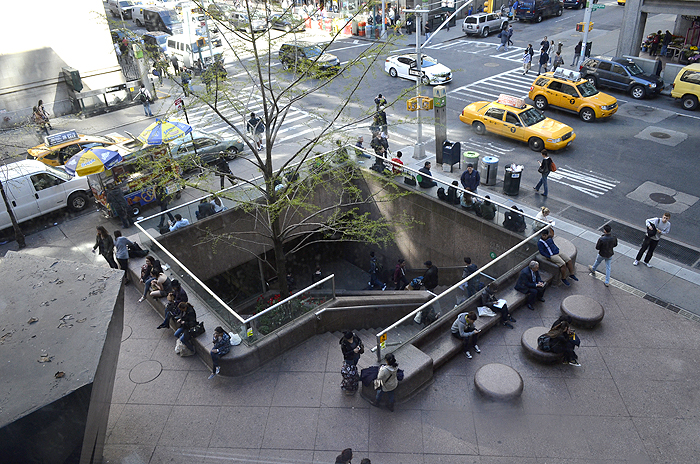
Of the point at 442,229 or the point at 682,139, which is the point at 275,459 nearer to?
the point at 442,229

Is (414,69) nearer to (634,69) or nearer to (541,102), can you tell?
(541,102)

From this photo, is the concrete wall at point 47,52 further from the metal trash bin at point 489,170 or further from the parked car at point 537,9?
the parked car at point 537,9

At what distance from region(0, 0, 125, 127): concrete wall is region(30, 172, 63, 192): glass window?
10823mm

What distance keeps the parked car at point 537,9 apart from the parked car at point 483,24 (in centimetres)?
303

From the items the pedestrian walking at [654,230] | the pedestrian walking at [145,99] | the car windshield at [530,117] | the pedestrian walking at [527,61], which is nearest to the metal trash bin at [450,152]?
the car windshield at [530,117]

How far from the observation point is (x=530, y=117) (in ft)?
72.7

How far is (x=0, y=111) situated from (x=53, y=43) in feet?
14.9

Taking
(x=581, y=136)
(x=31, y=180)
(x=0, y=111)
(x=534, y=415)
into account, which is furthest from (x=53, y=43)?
(x=534, y=415)

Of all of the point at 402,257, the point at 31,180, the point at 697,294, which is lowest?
the point at 402,257

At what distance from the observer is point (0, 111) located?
26625 mm

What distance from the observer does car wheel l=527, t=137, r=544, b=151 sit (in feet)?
69.9

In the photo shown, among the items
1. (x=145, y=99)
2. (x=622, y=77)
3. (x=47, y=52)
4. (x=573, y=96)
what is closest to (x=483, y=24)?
(x=622, y=77)

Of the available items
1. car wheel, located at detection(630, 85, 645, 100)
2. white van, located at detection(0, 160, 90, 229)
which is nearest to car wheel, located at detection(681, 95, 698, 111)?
car wheel, located at detection(630, 85, 645, 100)

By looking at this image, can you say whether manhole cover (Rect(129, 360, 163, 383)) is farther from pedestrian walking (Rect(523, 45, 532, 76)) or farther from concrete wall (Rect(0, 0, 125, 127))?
pedestrian walking (Rect(523, 45, 532, 76))
